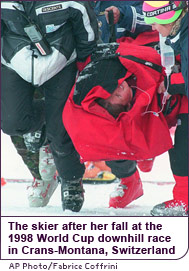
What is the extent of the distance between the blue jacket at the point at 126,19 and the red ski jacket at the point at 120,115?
1.55 feet

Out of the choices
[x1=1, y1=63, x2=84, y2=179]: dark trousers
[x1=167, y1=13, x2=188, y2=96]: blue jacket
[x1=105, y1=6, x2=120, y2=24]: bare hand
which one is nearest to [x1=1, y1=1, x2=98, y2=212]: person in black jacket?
[x1=1, y1=63, x2=84, y2=179]: dark trousers

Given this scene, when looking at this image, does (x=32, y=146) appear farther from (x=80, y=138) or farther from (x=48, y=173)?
(x=80, y=138)

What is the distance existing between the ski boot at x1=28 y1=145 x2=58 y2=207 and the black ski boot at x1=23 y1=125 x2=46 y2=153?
99 millimetres

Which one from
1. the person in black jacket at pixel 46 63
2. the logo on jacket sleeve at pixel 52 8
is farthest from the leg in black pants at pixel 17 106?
the logo on jacket sleeve at pixel 52 8

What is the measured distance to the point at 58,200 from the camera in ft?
11.7

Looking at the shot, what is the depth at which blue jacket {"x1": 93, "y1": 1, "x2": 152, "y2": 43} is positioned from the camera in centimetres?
308

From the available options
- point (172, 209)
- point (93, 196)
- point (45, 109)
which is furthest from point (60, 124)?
point (93, 196)

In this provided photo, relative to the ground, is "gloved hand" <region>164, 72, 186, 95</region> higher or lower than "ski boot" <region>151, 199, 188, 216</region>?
higher

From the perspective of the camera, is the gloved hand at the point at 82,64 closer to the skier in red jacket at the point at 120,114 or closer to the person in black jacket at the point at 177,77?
the skier in red jacket at the point at 120,114

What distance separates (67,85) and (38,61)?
0.66 feet

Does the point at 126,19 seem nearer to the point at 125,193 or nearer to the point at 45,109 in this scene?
the point at 45,109

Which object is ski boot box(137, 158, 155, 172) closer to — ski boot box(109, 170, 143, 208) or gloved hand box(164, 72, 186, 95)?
ski boot box(109, 170, 143, 208)

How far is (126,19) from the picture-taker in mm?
3076

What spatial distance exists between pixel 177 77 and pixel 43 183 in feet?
3.81
